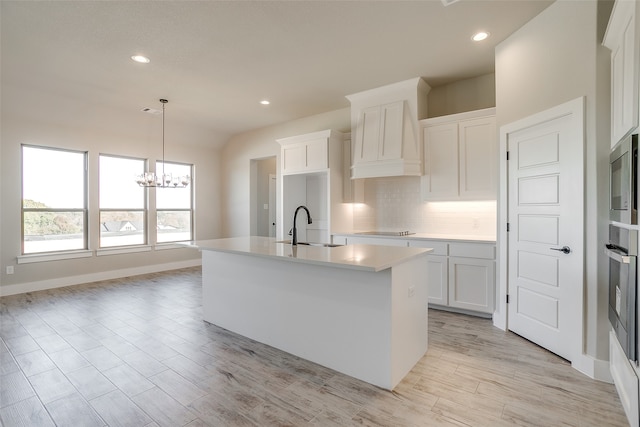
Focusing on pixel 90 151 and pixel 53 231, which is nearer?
pixel 53 231

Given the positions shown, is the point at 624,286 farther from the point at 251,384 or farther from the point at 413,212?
the point at 413,212

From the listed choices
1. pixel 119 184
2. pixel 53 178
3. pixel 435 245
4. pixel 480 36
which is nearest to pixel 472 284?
pixel 435 245

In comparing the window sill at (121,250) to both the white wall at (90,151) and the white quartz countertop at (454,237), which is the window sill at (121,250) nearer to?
the white wall at (90,151)

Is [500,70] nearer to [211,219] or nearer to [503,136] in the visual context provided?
[503,136]

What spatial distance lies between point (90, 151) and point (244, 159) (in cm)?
279

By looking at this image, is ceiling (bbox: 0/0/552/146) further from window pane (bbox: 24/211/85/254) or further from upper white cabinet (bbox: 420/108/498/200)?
window pane (bbox: 24/211/85/254)

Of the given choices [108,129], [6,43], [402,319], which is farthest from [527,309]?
[108,129]

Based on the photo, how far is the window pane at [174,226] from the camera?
6.62 meters

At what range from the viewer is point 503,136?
3211mm

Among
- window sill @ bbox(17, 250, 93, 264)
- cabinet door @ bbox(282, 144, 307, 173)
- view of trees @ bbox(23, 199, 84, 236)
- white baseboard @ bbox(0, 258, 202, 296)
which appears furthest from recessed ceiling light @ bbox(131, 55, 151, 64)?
white baseboard @ bbox(0, 258, 202, 296)

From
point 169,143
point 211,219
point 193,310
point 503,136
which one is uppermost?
point 169,143

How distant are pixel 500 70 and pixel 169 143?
6.06 metres

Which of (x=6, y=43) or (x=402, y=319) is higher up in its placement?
(x=6, y=43)

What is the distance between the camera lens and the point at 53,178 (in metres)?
5.22
